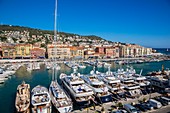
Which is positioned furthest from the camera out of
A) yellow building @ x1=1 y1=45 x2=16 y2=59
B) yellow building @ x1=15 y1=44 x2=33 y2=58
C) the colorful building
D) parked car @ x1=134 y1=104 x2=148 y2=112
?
the colorful building

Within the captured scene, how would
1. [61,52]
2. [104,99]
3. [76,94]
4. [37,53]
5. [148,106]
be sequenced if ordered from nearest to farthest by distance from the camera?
[148,106] → [76,94] → [104,99] → [37,53] → [61,52]

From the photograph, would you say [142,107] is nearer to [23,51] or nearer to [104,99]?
[104,99]

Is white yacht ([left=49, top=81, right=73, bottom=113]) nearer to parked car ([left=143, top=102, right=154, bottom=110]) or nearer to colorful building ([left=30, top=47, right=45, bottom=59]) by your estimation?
parked car ([left=143, top=102, right=154, bottom=110])

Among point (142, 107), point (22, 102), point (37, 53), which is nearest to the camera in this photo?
point (142, 107)

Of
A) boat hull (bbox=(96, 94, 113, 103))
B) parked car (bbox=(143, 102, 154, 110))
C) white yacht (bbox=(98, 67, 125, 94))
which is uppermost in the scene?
white yacht (bbox=(98, 67, 125, 94))

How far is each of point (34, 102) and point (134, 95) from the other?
384 inches

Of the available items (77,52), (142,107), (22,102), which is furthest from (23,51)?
(142,107)

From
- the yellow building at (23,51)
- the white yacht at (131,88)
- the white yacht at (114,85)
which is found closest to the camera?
the white yacht at (131,88)

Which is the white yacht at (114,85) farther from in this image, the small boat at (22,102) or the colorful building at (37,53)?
the colorful building at (37,53)

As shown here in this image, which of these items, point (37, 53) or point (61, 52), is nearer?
point (37, 53)

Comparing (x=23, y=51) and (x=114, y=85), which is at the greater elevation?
(x=23, y=51)

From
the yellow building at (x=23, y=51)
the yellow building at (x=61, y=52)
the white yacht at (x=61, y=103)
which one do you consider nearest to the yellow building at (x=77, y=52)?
the yellow building at (x=61, y=52)

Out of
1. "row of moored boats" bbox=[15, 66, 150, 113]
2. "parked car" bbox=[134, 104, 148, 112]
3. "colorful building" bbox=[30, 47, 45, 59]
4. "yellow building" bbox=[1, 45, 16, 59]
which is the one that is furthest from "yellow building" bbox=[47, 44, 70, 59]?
"parked car" bbox=[134, 104, 148, 112]

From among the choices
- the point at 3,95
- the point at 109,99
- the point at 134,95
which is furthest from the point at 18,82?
the point at 134,95
